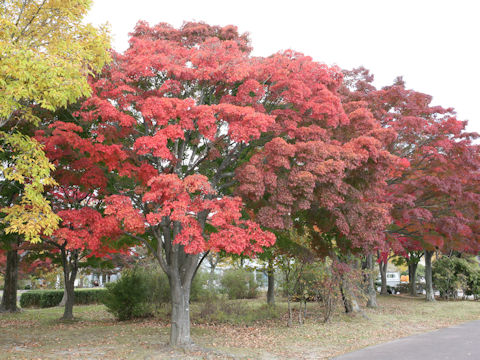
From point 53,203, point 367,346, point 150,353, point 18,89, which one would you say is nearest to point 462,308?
point 367,346

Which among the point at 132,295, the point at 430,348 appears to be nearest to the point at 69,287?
the point at 132,295

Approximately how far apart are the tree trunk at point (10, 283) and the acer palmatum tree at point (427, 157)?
18.0 meters

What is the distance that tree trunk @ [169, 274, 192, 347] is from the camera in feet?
34.5

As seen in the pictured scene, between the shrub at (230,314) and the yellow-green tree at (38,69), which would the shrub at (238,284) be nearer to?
the shrub at (230,314)

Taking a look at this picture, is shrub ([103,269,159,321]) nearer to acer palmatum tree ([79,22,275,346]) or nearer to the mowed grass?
the mowed grass

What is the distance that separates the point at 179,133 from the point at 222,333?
25.4 ft

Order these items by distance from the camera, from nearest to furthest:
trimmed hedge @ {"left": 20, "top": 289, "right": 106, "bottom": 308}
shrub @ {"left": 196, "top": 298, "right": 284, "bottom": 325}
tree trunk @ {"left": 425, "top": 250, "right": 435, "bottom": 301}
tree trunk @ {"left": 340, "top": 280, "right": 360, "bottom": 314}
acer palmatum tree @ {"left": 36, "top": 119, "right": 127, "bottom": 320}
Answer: acer palmatum tree @ {"left": 36, "top": 119, "right": 127, "bottom": 320} < shrub @ {"left": 196, "top": 298, "right": 284, "bottom": 325} < tree trunk @ {"left": 340, "top": 280, "right": 360, "bottom": 314} < trimmed hedge @ {"left": 20, "top": 289, "right": 106, "bottom": 308} < tree trunk @ {"left": 425, "top": 250, "right": 435, "bottom": 301}

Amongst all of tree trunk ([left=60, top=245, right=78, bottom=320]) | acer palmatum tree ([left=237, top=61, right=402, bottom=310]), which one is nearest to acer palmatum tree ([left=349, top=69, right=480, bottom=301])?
acer palmatum tree ([left=237, top=61, right=402, bottom=310])

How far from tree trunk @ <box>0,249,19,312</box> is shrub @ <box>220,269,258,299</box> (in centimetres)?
1176

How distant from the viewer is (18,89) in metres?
7.54

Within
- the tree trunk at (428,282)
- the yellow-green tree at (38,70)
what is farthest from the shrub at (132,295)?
the tree trunk at (428,282)

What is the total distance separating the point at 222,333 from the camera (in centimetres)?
1363

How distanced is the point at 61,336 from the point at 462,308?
64.0 feet

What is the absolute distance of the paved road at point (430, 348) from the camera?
919cm
